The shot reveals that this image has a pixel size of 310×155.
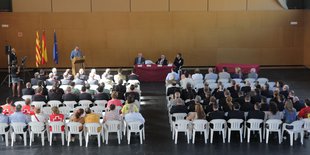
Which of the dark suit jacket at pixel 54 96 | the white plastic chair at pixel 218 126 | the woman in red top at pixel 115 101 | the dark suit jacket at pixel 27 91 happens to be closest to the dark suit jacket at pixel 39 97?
the dark suit jacket at pixel 54 96

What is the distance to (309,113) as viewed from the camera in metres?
14.8

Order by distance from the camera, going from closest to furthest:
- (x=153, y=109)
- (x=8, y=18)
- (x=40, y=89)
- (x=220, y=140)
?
(x=220, y=140)
(x=40, y=89)
(x=153, y=109)
(x=8, y=18)

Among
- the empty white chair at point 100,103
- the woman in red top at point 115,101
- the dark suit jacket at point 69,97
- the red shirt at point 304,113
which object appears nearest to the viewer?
the red shirt at point 304,113

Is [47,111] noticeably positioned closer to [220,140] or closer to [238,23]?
[220,140]

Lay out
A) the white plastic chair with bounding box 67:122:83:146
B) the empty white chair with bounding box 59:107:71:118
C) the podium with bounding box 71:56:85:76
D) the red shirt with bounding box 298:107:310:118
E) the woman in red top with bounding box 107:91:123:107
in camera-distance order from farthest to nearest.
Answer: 1. the podium with bounding box 71:56:85:76
2. the woman in red top with bounding box 107:91:123:107
3. the empty white chair with bounding box 59:107:71:118
4. the red shirt with bounding box 298:107:310:118
5. the white plastic chair with bounding box 67:122:83:146

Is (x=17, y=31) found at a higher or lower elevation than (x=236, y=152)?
higher

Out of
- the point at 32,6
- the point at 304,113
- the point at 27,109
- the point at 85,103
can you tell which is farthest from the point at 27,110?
the point at 32,6

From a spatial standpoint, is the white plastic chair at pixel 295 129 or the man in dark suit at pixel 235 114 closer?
the white plastic chair at pixel 295 129

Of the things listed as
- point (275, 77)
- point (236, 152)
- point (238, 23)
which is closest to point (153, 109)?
point (236, 152)

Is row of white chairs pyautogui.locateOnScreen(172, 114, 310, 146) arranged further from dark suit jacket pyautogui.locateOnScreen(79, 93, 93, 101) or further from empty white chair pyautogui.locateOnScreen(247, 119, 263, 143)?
dark suit jacket pyautogui.locateOnScreen(79, 93, 93, 101)

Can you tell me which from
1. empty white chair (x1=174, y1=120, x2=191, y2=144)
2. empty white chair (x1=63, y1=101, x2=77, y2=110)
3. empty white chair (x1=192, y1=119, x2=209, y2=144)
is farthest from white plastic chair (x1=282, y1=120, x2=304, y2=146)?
empty white chair (x1=63, y1=101, x2=77, y2=110)

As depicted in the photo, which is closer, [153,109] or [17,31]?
[153,109]

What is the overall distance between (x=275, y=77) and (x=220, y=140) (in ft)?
38.9

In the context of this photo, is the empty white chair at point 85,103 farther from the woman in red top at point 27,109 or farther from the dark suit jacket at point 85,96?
the woman in red top at point 27,109
